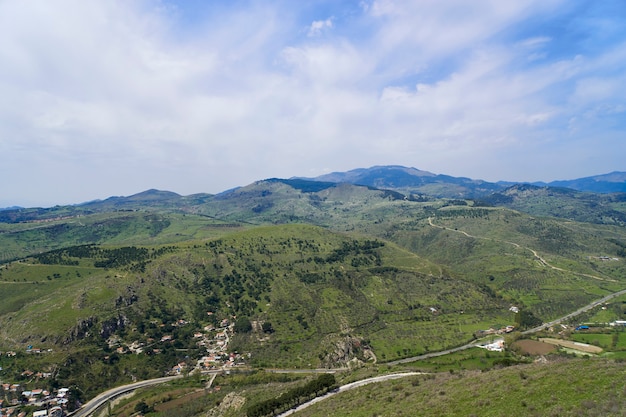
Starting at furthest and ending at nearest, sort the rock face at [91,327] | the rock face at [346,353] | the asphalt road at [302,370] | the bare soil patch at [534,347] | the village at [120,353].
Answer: the rock face at [91,327], the rock face at [346,353], the bare soil patch at [534,347], the village at [120,353], the asphalt road at [302,370]

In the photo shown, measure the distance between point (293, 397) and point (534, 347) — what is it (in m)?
75.1

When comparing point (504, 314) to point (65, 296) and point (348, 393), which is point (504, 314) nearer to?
point (348, 393)

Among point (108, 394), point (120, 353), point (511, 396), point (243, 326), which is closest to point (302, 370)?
point (243, 326)

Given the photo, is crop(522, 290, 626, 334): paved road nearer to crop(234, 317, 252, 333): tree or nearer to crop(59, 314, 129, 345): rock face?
crop(234, 317, 252, 333): tree

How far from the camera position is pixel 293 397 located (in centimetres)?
6769

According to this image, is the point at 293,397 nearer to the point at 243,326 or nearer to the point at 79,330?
the point at 243,326

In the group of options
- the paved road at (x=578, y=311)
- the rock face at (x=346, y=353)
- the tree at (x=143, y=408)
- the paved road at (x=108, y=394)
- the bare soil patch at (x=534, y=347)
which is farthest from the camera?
the paved road at (x=578, y=311)

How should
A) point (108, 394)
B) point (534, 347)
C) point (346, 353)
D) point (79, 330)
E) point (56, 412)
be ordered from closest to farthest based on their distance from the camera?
point (56, 412) → point (108, 394) → point (534, 347) → point (346, 353) → point (79, 330)

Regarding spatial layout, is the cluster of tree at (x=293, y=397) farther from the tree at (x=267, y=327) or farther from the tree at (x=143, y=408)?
the tree at (x=267, y=327)

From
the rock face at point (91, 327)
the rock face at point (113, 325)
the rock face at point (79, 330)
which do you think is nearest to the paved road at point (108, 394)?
the rock face at point (113, 325)

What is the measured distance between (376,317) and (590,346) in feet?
233

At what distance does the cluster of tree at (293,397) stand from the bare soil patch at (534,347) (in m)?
60.4

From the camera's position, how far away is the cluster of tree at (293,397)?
64.6 meters

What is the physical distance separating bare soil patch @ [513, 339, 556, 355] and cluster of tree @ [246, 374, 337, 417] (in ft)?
198
